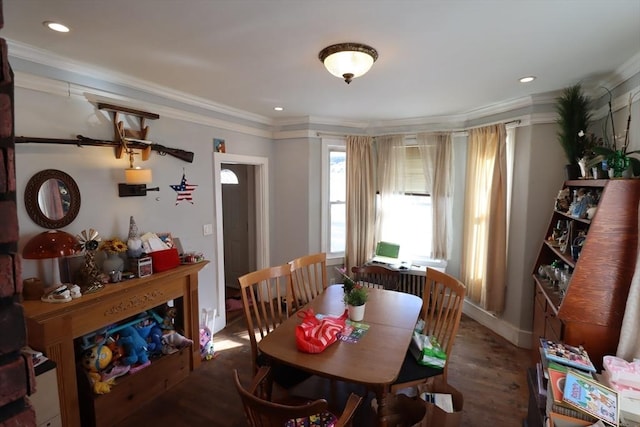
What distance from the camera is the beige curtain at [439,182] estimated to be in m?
3.74

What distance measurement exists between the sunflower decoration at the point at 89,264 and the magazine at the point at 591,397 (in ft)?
8.91

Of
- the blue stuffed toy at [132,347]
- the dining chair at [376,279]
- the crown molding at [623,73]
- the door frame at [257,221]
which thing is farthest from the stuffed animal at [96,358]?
the crown molding at [623,73]

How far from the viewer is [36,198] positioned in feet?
6.36

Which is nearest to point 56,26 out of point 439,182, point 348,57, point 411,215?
point 348,57

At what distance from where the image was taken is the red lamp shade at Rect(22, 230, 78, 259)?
5.95ft

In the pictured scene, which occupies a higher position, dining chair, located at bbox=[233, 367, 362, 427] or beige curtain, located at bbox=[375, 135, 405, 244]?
beige curtain, located at bbox=[375, 135, 405, 244]

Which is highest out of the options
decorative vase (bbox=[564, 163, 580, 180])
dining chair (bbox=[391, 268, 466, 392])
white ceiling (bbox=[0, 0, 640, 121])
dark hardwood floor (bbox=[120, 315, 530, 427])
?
white ceiling (bbox=[0, 0, 640, 121])

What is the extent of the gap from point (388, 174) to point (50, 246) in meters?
3.38

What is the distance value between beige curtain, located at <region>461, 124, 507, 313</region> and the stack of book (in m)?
1.69

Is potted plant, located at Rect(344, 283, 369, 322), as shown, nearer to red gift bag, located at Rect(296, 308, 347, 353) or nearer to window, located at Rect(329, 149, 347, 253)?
red gift bag, located at Rect(296, 308, 347, 353)

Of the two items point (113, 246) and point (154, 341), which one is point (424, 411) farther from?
point (113, 246)

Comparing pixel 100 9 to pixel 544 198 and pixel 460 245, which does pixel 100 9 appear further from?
pixel 460 245

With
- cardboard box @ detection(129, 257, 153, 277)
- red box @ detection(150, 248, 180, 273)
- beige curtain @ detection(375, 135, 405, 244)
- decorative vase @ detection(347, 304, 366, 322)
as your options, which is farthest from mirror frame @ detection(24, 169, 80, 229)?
beige curtain @ detection(375, 135, 405, 244)

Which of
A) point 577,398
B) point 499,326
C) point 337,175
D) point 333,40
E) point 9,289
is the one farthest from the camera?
point 337,175
